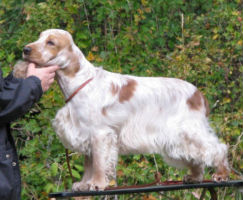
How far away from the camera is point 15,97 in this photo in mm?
2832

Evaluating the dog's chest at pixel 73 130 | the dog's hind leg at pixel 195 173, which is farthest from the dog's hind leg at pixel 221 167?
the dog's chest at pixel 73 130

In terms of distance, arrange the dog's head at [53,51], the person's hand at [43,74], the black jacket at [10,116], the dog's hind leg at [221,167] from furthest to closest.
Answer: the dog's hind leg at [221,167]
the dog's head at [53,51]
the person's hand at [43,74]
the black jacket at [10,116]

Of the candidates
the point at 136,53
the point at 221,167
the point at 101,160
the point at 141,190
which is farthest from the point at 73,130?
the point at 136,53

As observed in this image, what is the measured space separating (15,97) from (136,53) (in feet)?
11.2

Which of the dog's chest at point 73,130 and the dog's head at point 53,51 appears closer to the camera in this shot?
the dog's head at point 53,51

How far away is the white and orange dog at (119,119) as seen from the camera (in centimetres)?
339

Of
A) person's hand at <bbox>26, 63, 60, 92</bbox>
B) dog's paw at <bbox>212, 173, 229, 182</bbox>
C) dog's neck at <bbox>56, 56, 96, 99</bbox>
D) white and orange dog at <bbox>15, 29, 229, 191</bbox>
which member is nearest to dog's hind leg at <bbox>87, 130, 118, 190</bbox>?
white and orange dog at <bbox>15, 29, 229, 191</bbox>

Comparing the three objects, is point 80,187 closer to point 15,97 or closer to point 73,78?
point 73,78

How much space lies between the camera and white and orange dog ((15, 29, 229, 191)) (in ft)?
11.1

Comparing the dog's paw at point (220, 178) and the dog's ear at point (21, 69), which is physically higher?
the dog's ear at point (21, 69)

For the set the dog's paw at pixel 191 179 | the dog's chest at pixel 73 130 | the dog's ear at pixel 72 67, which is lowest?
the dog's paw at pixel 191 179

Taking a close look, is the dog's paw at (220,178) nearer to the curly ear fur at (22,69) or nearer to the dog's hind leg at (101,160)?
the dog's hind leg at (101,160)

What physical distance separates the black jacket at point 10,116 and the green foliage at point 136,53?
1.87 metres

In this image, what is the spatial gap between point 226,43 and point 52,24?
2100 mm
